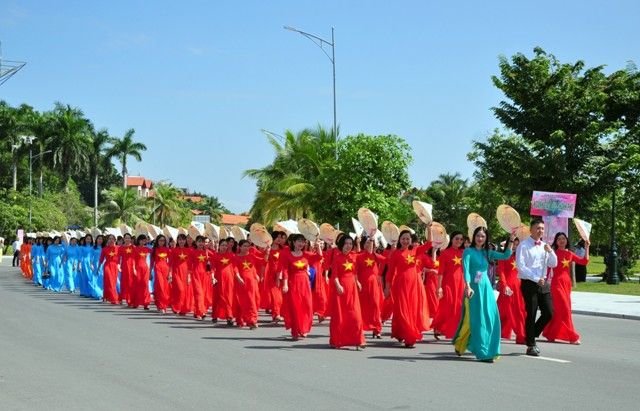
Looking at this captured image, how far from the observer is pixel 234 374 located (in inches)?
384

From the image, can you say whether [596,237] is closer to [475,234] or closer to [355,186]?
[355,186]

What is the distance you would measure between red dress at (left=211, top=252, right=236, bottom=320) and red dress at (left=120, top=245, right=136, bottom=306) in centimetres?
507

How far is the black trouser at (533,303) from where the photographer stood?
11516 millimetres

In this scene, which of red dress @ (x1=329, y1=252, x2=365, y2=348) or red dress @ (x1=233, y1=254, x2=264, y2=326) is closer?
red dress @ (x1=329, y1=252, x2=365, y2=348)

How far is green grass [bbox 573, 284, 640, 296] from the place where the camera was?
2802 centimetres

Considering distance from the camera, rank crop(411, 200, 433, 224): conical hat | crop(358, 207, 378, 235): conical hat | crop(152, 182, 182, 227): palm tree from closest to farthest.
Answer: crop(411, 200, 433, 224): conical hat
crop(358, 207, 378, 235): conical hat
crop(152, 182, 182, 227): palm tree

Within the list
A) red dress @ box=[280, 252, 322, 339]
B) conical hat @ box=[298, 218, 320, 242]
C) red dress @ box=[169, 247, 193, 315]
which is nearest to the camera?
red dress @ box=[280, 252, 322, 339]

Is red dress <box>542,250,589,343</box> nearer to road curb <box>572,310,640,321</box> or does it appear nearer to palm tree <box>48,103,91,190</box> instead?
road curb <box>572,310,640,321</box>

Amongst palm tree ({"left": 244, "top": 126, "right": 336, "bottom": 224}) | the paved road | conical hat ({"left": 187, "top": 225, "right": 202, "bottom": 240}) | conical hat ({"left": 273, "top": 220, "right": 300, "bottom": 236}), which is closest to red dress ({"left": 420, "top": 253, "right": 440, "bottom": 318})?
the paved road

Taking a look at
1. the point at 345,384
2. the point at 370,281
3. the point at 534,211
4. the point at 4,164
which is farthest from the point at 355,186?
the point at 4,164

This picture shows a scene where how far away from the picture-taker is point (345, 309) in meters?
12.3

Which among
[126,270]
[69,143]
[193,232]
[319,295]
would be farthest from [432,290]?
[69,143]

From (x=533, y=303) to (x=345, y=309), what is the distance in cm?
253

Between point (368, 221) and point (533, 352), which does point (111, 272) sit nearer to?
point (368, 221)
